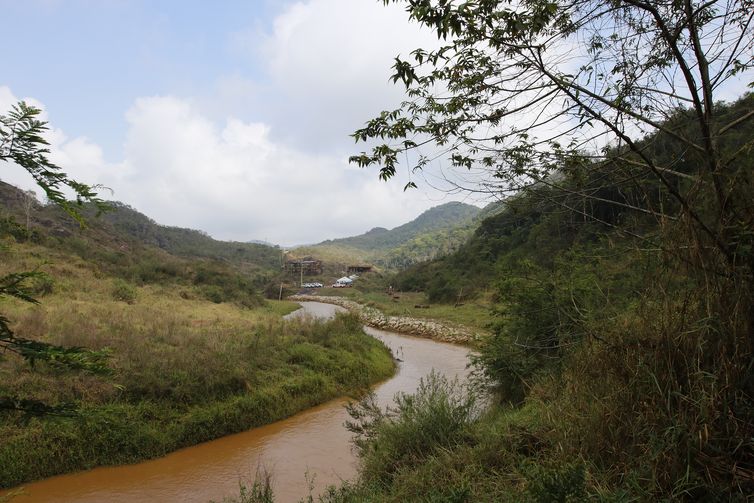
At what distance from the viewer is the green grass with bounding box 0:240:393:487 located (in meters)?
7.71

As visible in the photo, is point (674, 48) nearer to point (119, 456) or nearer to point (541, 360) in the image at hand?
point (541, 360)

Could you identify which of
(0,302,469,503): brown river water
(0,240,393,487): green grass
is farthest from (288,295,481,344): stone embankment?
(0,302,469,503): brown river water

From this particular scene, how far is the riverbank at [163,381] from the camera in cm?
770

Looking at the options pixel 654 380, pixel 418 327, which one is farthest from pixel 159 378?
pixel 418 327

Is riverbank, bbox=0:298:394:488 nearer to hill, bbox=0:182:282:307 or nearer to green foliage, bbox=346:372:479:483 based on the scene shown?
green foliage, bbox=346:372:479:483

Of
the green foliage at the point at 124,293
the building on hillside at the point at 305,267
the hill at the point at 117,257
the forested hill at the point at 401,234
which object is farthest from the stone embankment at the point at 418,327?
the forested hill at the point at 401,234

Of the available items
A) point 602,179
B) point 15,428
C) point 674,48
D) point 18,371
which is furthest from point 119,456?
point 674,48

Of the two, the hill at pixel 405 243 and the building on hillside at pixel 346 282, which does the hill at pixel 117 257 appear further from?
the hill at pixel 405 243

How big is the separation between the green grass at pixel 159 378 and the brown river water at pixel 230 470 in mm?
303

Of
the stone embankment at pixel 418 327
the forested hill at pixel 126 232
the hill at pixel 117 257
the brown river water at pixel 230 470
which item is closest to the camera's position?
the brown river water at pixel 230 470

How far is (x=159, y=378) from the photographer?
9.59 m

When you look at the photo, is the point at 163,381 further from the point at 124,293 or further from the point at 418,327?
the point at 418,327

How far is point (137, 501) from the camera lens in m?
7.02

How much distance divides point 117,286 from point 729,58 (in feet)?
76.9
